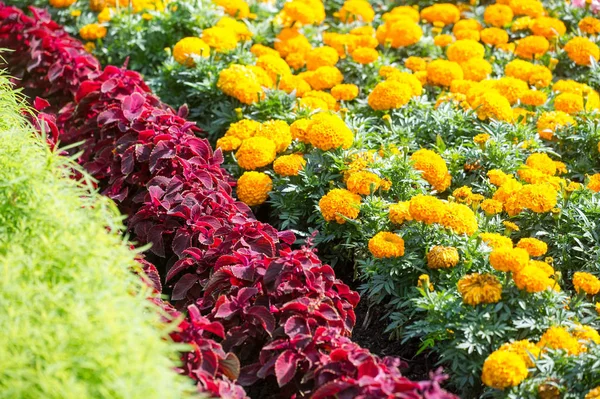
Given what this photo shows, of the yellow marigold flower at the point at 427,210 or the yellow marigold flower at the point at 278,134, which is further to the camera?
the yellow marigold flower at the point at 278,134

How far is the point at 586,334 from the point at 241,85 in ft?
7.55

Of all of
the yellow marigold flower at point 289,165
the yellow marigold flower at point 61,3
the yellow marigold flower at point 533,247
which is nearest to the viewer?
the yellow marigold flower at point 533,247

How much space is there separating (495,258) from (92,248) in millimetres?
1480

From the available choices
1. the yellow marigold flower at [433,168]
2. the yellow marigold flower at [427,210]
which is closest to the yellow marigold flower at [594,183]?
the yellow marigold flower at [433,168]

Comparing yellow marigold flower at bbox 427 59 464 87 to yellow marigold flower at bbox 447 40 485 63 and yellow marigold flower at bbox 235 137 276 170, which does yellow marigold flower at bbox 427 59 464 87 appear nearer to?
yellow marigold flower at bbox 447 40 485 63

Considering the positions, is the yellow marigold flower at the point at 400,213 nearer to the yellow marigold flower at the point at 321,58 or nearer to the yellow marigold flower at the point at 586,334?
the yellow marigold flower at the point at 586,334

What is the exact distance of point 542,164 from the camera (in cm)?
376

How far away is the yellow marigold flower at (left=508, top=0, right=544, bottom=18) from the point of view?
17.6ft

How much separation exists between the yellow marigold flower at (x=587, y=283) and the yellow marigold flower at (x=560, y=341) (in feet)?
0.89

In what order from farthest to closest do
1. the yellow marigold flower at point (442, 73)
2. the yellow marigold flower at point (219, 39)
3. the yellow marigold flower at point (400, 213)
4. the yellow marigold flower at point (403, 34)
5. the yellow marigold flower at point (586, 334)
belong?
the yellow marigold flower at point (403, 34)
the yellow marigold flower at point (219, 39)
the yellow marigold flower at point (442, 73)
the yellow marigold flower at point (400, 213)
the yellow marigold flower at point (586, 334)

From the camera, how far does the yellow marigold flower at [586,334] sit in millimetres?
2797

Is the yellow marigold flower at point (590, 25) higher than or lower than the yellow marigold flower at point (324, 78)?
higher

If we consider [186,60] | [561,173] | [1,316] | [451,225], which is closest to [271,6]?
[186,60]

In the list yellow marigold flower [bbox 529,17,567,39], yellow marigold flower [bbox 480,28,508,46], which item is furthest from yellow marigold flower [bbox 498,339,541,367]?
yellow marigold flower [bbox 529,17,567,39]
